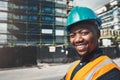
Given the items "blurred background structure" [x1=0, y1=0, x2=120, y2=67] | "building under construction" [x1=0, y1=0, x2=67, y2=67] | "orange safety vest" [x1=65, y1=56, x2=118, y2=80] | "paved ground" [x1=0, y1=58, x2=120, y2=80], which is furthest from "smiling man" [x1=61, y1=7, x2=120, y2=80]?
"building under construction" [x1=0, y1=0, x2=67, y2=67]

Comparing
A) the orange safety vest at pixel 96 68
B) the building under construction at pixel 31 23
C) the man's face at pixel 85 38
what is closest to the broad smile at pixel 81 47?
the man's face at pixel 85 38

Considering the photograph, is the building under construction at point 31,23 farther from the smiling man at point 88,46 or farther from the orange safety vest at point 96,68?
the orange safety vest at point 96,68

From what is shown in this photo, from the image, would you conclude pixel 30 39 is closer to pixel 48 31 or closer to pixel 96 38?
pixel 48 31

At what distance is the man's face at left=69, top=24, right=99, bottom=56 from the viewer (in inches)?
57.5

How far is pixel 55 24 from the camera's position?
158ft

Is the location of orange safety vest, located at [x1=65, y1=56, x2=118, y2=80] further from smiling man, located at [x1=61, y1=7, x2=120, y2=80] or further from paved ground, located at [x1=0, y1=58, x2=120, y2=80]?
paved ground, located at [x1=0, y1=58, x2=120, y2=80]

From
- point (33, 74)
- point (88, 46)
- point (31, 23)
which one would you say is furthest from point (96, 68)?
point (31, 23)

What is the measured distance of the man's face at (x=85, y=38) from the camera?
1.46 metres

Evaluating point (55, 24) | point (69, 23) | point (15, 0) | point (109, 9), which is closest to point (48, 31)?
point (55, 24)

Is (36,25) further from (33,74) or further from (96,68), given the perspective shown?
(96,68)

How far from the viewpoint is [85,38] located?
147 centimetres

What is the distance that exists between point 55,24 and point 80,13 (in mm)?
46692

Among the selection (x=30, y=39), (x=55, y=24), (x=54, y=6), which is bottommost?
(x=30, y=39)

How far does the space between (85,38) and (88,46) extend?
0.05 metres
